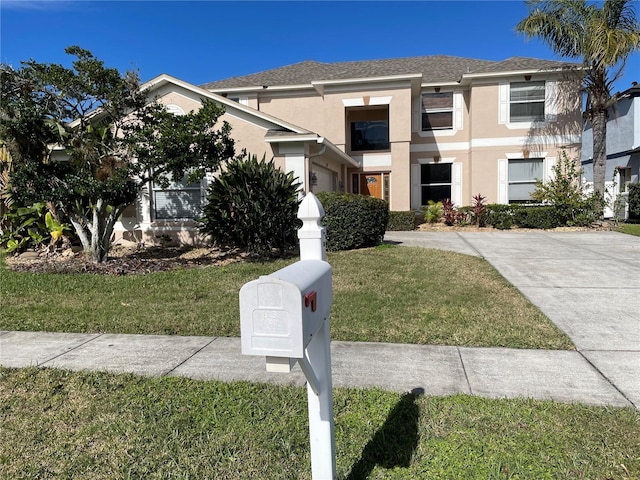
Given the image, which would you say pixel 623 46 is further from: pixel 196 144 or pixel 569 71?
pixel 196 144

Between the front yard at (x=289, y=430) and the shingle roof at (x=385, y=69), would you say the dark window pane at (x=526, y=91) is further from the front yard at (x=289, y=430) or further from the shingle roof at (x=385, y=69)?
the front yard at (x=289, y=430)

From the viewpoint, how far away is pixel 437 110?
19.2 metres

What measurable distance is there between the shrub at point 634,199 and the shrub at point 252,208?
15522 millimetres

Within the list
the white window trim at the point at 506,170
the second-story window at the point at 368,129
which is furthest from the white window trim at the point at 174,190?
the white window trim at the point at 506,170

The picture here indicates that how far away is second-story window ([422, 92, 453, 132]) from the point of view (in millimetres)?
19075

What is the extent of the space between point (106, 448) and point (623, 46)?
18190 millimetres

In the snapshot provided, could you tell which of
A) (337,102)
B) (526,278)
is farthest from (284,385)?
(337,102)

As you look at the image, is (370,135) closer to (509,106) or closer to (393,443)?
(509,106)

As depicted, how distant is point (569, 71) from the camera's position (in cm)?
1711

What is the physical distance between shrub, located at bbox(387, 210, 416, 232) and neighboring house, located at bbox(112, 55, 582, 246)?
1.45 meters

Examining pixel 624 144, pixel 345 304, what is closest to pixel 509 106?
pixel 624 144

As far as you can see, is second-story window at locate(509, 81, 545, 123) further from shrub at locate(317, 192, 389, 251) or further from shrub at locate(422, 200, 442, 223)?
shrub at locate(317, 192, 389, 251)

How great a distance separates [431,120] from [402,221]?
5.43 metres

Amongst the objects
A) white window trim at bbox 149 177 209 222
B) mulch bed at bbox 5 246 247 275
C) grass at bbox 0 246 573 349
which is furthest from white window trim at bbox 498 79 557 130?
mulch bed at bbox 5 246 247 275
